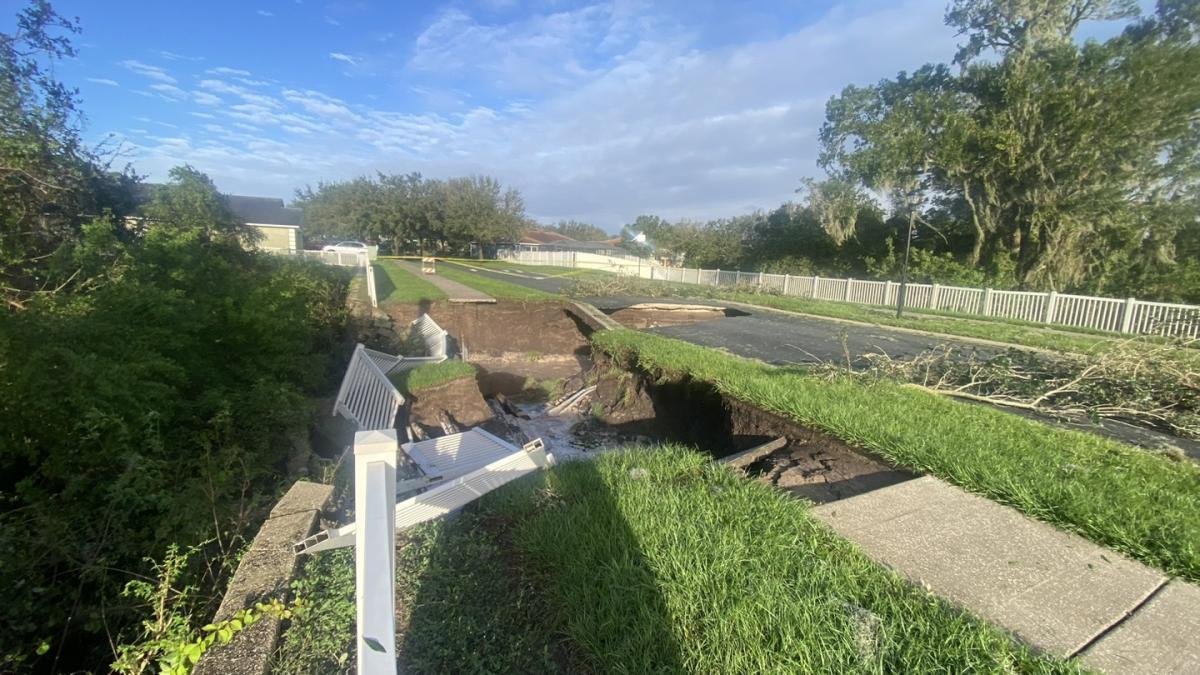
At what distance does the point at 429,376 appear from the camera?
25.9 feet

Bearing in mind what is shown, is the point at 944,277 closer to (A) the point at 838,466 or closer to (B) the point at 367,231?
(A) the point at 838,466

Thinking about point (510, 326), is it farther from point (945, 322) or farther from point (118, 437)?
point (945, 322)

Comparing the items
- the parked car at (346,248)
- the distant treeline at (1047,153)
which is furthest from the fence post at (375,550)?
the parked car at (346,248)

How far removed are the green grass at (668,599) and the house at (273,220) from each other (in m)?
29.7

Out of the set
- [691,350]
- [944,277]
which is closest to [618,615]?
[691,350]

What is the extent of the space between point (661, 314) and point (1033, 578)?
45.5 feet

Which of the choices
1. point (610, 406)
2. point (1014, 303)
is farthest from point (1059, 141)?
point (610, 406)

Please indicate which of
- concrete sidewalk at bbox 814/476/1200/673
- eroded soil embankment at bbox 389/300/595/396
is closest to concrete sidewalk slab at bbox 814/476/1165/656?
concrete sidewalk at bbox 814/476/1200/673

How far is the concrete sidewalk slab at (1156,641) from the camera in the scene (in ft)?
5.79

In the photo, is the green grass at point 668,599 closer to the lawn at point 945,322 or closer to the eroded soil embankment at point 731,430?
the eroded soil embankment at point 731,430

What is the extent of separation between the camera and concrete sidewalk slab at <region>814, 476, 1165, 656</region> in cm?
201

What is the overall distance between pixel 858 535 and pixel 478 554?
2.01m

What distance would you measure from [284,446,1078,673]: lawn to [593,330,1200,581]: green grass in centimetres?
123

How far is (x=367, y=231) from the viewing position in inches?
2020
